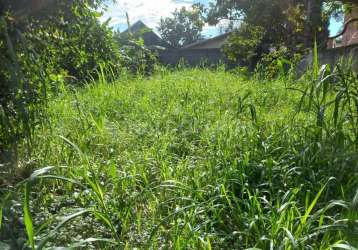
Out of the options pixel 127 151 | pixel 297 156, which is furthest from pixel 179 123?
pixel 297 156

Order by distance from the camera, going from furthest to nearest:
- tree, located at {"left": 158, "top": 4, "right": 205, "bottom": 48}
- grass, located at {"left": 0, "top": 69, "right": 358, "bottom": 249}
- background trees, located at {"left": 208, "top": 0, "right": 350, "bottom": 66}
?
tree, located at {"left": 158, "top": 4, "right": 205, "bottom": 48} → background trees, located at {"left": 208, "top": 0, "right": 350, "bottom": 66} → grass, located at {"left": 0, "top": 69, "right": 358, "bottom": 249}

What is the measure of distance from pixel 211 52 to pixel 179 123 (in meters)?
14.8

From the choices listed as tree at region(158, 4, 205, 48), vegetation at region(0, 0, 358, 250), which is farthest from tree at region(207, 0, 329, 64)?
tree at region(158, 4, 205, 48)

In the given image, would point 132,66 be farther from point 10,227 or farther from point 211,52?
point 211,52

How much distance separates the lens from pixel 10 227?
1670mm

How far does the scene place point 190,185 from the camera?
7.50ft

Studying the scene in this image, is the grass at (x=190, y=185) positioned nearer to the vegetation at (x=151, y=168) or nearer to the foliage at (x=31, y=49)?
the vegetation at (x=151, y=168)

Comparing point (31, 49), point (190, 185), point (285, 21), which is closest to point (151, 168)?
point (190, 185)

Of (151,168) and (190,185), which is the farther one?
(151,168)

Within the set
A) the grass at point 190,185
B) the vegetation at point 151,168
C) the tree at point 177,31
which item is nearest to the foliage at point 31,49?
the vegetation at point 151,168

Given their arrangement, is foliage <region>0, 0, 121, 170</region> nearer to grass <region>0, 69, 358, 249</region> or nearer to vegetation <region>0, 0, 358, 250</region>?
vegetation <region>0, 0, 358, 250</region>

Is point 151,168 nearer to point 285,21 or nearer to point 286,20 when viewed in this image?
point 286,20

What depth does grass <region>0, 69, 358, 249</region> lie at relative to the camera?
1.67 metres

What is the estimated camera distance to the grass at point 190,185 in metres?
1.67
